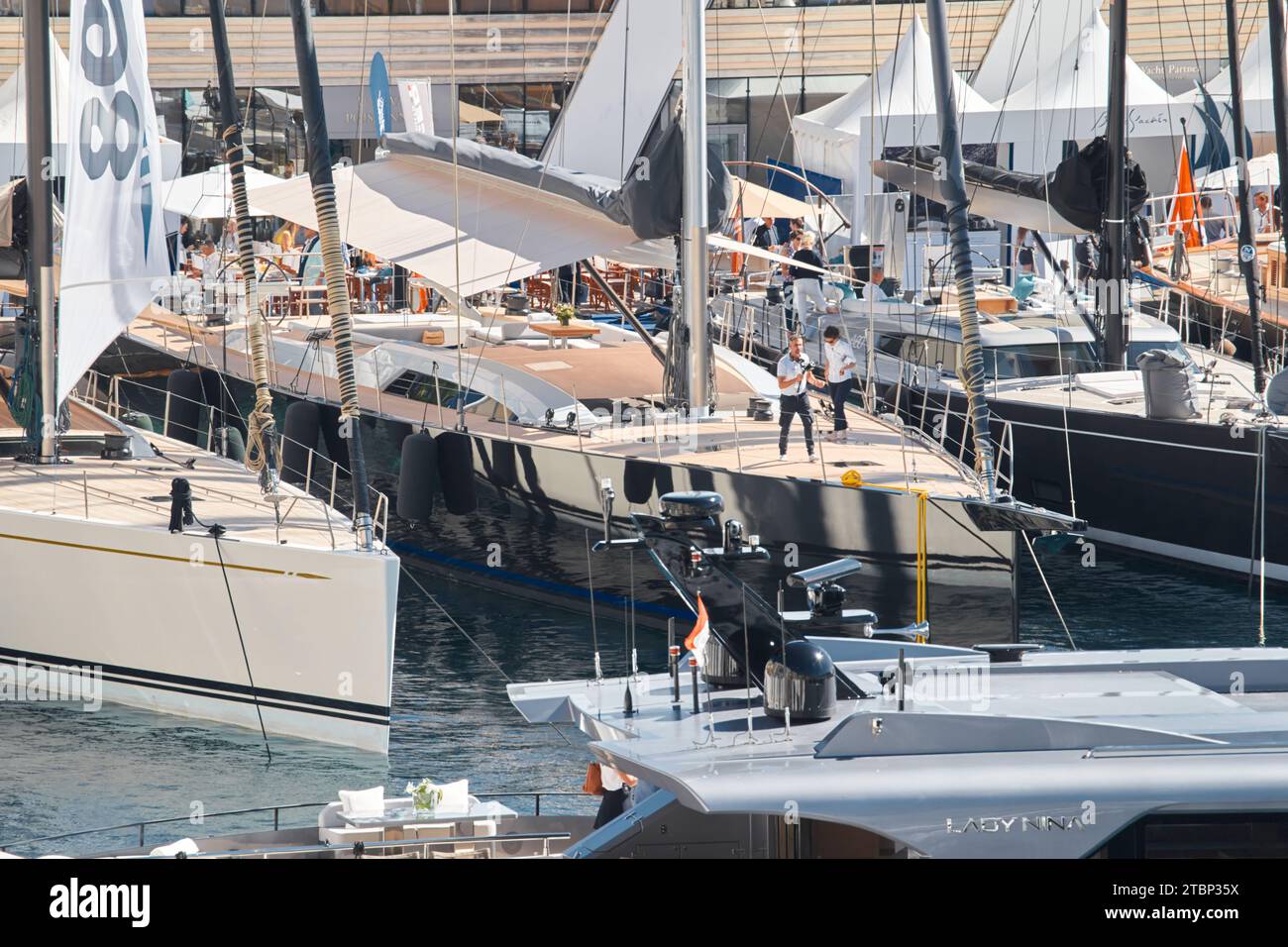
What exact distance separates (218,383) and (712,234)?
631 cm

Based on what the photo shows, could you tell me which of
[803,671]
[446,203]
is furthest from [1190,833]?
[446,203]

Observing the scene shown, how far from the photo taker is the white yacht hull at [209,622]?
40.0 ft

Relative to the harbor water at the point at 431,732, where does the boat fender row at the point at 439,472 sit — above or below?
above

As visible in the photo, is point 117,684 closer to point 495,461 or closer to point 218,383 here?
point 495,461

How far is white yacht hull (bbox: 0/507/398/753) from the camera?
480 inches

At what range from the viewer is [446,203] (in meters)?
18.1

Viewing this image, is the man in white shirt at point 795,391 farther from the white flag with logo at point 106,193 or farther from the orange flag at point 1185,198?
the orange flag at point 1185,198

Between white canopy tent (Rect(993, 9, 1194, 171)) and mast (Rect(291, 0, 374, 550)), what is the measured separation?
19.7 m

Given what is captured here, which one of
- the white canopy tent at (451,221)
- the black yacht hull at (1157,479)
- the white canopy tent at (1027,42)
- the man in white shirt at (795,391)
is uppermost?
the white canopy tent at (1027,42)

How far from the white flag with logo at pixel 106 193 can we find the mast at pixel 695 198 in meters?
4.87

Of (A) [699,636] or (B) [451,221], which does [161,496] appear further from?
(A) [699,636]

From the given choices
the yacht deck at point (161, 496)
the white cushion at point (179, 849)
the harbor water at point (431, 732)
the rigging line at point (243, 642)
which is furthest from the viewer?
the yacht deck at point (161, 496)

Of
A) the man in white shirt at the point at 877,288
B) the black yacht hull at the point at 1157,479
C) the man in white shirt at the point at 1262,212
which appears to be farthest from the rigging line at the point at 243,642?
the man in white shirt at the point at 1262,212
